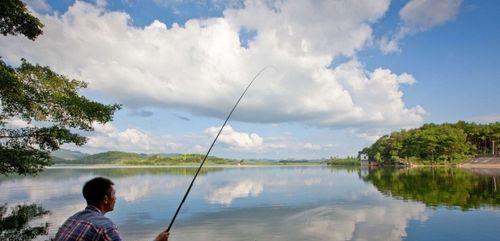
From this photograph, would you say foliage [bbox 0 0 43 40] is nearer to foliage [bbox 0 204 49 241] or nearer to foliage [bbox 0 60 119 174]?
foliage [bbox 0 60 119 174]

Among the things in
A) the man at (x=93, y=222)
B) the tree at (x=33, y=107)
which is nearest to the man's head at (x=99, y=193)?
the man at (x=93, y=222)

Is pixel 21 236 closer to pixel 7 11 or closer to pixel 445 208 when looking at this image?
pixel 7 11

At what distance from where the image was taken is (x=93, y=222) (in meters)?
4.05

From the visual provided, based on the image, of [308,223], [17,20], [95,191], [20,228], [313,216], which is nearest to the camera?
[95,191]

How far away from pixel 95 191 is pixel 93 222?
433 millimetres

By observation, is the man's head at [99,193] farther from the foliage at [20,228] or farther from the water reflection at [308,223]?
the water reflection at [308,223]

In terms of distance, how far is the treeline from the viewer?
4560 inches

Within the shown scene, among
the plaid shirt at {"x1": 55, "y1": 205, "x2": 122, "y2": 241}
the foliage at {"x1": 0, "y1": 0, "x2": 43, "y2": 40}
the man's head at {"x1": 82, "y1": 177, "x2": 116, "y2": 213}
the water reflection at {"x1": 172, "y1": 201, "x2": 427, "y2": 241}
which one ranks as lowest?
the water reflection at {"x1": 172, "y1": 201, "x2": 427, "y2": 241}

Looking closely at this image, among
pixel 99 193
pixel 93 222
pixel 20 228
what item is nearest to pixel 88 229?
pixel 93 222

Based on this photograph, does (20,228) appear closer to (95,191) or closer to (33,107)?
(33,107)

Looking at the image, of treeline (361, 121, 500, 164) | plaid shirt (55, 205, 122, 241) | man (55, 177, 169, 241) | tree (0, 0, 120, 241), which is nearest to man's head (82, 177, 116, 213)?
man (55, 177, 169, 241)

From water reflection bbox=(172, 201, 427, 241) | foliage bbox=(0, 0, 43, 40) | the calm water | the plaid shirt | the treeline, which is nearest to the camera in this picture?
the plaid shirt

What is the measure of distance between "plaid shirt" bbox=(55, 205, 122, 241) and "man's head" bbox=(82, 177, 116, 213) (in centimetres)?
21

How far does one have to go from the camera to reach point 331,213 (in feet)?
92.1
